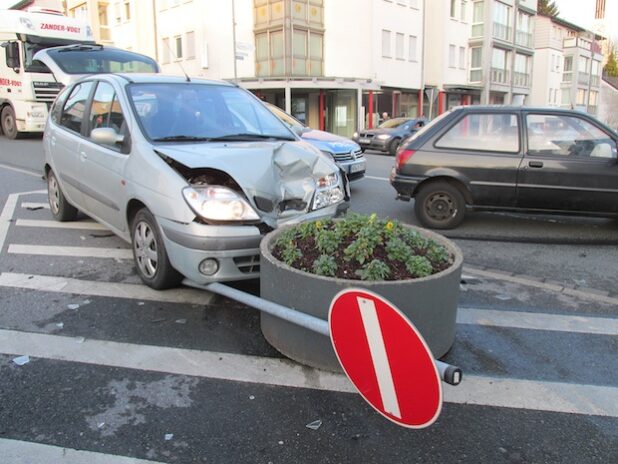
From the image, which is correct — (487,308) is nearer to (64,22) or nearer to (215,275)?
(215,275)

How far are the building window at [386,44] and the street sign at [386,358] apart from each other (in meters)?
34.0

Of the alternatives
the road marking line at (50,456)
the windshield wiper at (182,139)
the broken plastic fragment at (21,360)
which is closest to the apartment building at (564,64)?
the windshield wiper at (182,139)

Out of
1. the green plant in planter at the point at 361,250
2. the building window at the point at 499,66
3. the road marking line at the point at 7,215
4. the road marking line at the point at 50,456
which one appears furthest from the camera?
the building window at the point at 499,66

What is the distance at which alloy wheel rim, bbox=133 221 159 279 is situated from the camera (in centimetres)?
452

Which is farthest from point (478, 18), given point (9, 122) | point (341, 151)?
point (341, 151)

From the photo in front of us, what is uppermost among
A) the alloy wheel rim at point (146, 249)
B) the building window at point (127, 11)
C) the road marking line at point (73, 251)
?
the building window at point (127, 11)

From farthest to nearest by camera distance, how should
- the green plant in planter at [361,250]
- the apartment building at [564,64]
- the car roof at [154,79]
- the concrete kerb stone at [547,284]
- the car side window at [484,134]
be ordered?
the apartment building at [564,64], the car side window at [484,134], the car roof at [154,79], the concrete kerb stone at [547,284], the green plant in planter at [361,250]

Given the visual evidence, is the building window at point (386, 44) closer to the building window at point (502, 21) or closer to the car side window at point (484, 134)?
the building window at point (502, 21)

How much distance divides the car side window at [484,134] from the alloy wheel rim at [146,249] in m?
4.18

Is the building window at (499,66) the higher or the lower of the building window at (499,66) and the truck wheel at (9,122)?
the higher

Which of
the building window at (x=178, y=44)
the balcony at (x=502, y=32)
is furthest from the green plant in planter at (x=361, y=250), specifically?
the balcony at (x=502, y=32)

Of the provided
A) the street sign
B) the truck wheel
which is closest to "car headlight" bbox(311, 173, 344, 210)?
the street sign

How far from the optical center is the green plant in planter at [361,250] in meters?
3.38

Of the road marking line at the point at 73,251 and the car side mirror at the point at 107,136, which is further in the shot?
the road marking line at the point at 73,251
